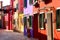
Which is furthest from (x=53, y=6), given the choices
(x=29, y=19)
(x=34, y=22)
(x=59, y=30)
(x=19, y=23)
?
(x=19, y=23)

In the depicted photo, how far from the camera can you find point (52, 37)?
16469mm

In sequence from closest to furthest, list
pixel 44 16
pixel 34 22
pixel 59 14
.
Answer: pixel 59 14 → pixel 44 16 → pixel 34 22

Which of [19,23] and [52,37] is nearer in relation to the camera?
[52,37]

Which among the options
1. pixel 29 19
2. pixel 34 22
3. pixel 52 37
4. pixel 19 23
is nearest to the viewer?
pixel 52 37

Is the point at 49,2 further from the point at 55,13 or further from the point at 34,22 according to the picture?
the point at 34,22

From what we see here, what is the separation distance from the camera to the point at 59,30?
15023 mm

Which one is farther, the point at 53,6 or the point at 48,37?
the point at 48,37

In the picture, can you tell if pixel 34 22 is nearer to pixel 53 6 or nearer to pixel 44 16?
pixel 44 16

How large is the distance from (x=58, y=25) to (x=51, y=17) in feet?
5.99

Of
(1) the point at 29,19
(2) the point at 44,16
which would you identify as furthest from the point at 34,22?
(2) the point at 44,16

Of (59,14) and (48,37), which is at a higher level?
(59,14)

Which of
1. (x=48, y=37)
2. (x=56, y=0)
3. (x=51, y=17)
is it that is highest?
(x=56, y=0)

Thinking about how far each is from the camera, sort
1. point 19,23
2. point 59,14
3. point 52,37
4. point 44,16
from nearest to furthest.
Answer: point 59,14
point 52,37
point 44,16
point 19,23

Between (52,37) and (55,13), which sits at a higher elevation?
(55,13)
